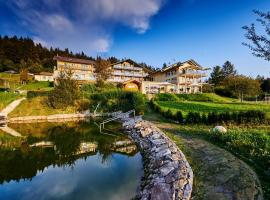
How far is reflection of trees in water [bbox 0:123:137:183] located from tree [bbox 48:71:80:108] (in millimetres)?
13927

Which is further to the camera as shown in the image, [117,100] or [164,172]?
[117,100]

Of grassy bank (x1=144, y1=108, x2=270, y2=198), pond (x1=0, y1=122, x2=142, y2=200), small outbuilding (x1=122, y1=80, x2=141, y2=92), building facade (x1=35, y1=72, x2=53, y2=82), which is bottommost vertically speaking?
pond (x1=0, y1=122, x2=142, y2=200)

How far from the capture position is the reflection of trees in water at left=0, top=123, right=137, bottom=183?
39.9ft

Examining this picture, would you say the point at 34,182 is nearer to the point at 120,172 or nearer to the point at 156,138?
the point at 120,172

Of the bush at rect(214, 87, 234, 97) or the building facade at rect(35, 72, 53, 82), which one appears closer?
the bush at rect(214, 87, 234, 97)

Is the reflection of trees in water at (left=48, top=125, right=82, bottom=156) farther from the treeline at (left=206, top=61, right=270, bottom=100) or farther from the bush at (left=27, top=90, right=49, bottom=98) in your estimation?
the treeline at (left=206, top=61, right=270, bottom=100)

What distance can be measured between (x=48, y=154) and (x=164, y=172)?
864cm

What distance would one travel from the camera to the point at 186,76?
61.5 m

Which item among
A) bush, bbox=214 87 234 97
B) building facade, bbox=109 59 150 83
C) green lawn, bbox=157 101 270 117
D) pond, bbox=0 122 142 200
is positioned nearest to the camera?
pond, bbox=0 122 142 200

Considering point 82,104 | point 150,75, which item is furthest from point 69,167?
point 150,75

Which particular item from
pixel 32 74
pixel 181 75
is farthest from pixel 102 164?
pixel 32 74

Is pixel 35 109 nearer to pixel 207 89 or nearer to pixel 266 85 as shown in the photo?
pixel 207 89

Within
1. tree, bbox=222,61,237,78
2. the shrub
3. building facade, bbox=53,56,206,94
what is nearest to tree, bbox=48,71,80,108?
building facade, bbox=53,56,206,94

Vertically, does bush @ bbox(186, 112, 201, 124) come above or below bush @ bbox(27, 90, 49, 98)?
below
